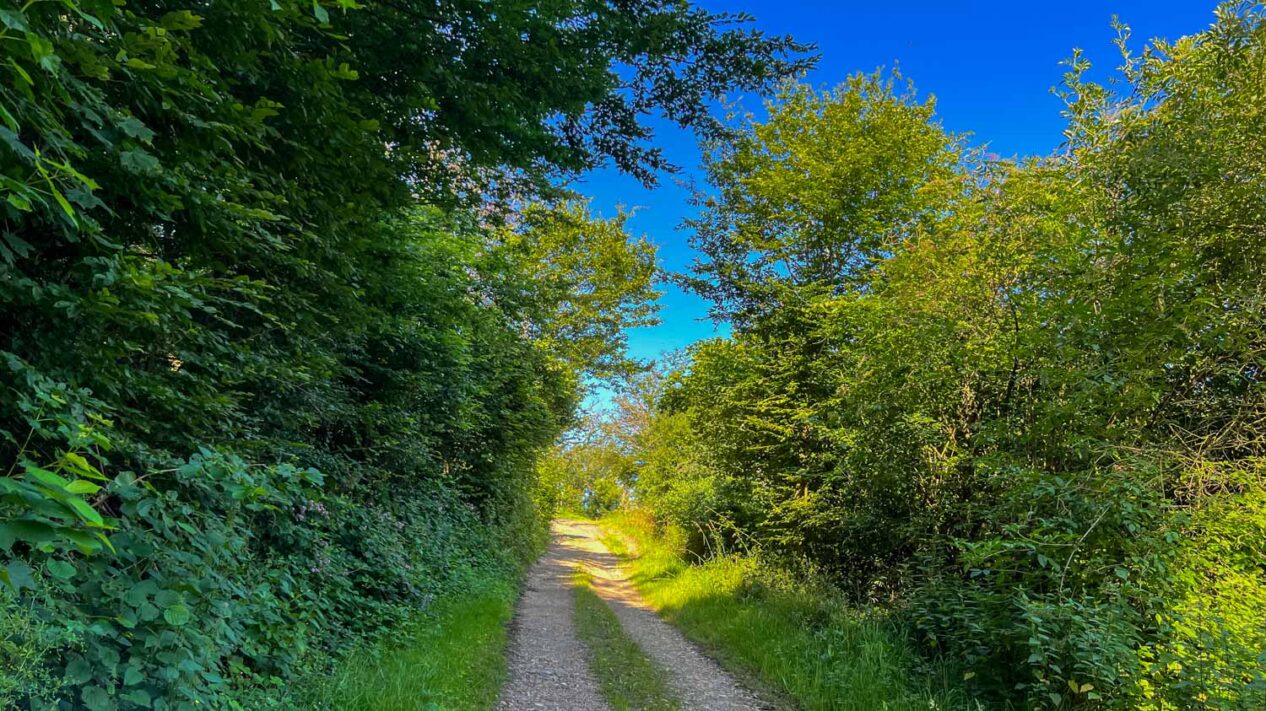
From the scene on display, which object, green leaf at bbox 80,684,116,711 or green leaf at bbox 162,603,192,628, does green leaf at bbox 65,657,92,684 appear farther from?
green leaf at bbox 162,603,192,628

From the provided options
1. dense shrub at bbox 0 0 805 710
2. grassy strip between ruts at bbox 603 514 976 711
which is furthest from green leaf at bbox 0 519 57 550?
grassy strip between ruts at bbox 603 514 976 711

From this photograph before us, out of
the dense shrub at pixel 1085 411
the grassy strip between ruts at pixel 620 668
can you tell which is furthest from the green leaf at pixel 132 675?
the dense shrub at pixel 1085 411

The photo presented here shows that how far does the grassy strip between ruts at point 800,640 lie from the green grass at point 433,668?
3131mm

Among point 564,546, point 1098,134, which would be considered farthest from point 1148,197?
point 564,546

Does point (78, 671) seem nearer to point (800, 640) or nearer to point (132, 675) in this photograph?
point (132, 675)

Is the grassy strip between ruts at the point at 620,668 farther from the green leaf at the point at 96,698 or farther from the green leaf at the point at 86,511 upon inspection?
the green leaf at the point at 86,511

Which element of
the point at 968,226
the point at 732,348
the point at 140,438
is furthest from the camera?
the point at 732,348

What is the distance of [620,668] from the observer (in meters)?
7.09

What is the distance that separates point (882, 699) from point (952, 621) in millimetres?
1360

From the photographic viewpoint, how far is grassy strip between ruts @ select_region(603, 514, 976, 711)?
5.70m

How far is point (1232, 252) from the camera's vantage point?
4.80m

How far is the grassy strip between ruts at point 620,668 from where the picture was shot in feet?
19.4

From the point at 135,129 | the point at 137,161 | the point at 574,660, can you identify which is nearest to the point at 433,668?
the point at 574,660

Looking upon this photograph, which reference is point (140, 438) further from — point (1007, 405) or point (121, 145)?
point (1007, 405)
